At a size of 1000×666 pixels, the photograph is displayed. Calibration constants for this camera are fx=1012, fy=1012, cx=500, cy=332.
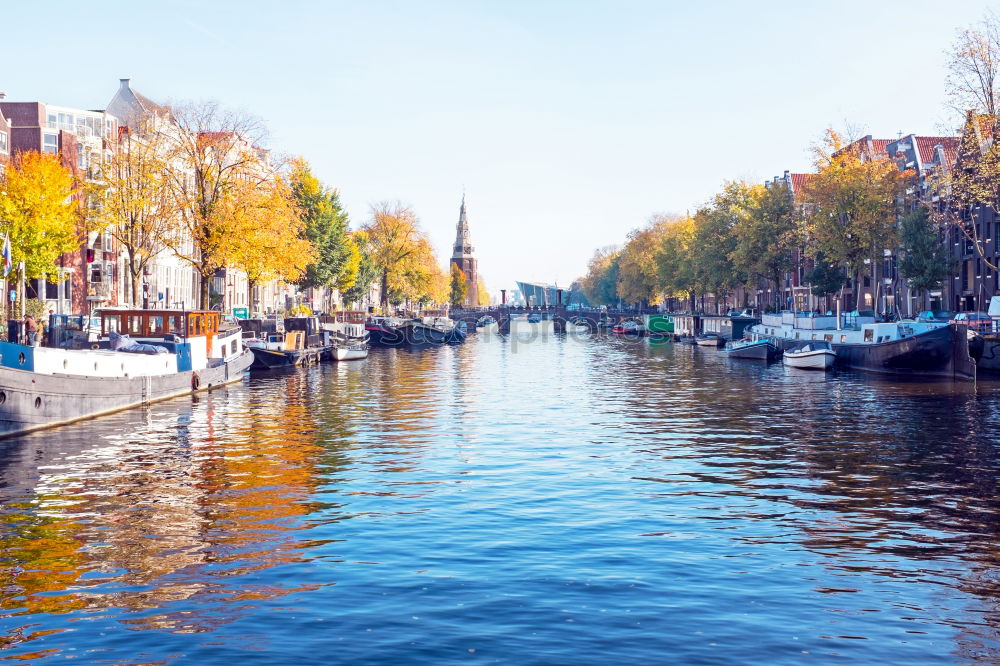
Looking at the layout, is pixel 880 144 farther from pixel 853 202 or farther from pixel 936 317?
pixel 936 317

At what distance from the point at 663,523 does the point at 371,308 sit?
148m

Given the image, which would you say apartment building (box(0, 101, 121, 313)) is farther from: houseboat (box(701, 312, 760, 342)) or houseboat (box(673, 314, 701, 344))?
houseboat (box(673, 314, 701, 344))

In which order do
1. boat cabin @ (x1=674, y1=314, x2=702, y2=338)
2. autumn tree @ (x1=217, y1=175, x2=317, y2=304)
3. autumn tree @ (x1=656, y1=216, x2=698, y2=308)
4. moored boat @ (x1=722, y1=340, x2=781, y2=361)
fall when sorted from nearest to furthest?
autumn tree @ (x1=217, y1=175, x2=317, y2=304), moored boat @ (x1=722, y1=340, x2=781, y2=361), boat cabin @ (x1=674, y1=314, x2=702, y2=338), autumn tree @ (x1=656, y1=216, x2=698, y2=308)

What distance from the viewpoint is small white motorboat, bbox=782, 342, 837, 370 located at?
71.1m

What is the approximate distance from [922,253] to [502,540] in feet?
250

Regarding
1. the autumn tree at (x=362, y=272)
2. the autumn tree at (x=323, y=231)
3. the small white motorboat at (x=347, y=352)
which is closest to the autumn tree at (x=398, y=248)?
the autumn tree at (x=362, y=272)

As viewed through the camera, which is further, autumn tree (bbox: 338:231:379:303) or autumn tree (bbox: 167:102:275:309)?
autumn tree (bbox: 338:231:379:303)

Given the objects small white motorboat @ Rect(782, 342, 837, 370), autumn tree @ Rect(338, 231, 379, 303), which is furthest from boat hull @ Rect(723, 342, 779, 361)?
autumn tree @ Rect(338, 231, 379, 303)

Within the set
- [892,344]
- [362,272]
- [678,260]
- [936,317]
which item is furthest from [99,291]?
[678,260]

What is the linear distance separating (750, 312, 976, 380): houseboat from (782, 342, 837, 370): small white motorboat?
44.5 inches

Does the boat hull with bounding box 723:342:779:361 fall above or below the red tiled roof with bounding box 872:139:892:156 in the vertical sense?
below

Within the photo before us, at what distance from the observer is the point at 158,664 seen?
497 inches

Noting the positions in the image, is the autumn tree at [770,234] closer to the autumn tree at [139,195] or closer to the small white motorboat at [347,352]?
the small white motorboat at [347,352]

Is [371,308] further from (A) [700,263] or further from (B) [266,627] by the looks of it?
(B) [266,627]
